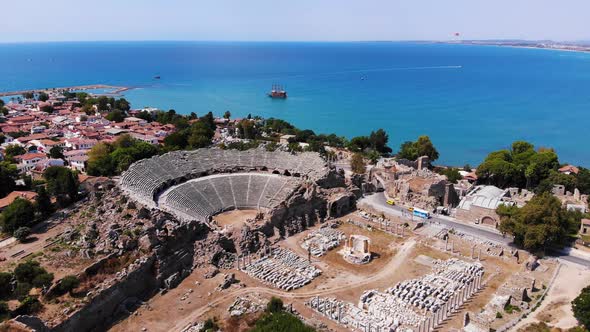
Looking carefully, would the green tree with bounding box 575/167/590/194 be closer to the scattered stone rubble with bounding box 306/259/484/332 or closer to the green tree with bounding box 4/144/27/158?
the scattered stone rubble with bounding box 306/259/484/332

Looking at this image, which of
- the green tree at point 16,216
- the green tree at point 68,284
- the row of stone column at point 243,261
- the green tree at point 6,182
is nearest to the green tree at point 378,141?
the row of stone column at point 243,261

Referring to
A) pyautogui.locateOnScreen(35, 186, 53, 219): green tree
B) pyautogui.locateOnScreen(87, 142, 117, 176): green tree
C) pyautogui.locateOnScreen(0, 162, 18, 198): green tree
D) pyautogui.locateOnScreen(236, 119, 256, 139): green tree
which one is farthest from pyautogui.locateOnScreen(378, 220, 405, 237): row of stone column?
pyautogui.locateOnScreen(236, 119, 256, 139): green tree

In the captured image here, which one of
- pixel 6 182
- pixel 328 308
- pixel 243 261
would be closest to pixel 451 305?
pixel 328 308

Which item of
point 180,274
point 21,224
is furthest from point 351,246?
point 21,224

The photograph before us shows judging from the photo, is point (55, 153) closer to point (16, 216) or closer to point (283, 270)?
point (16, 216)

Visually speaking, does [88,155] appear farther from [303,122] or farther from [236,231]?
[303,122]
